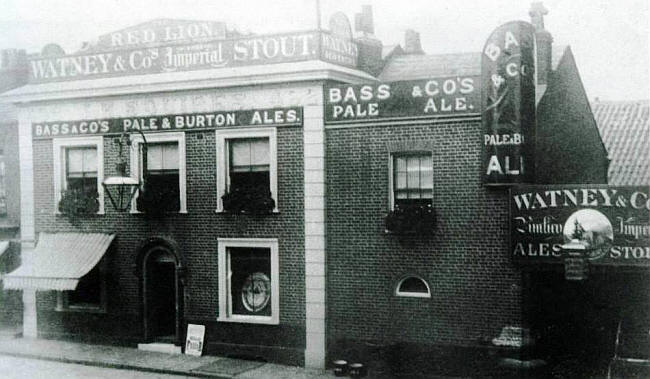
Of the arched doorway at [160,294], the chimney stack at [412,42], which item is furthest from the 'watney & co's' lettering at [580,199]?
the chimney stack at [412,42]

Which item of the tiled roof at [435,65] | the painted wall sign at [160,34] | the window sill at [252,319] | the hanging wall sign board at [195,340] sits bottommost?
the hanging wall sign board at [195,340]

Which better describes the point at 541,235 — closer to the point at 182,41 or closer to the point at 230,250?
the point at 230,250

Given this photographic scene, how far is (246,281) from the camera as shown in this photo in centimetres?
2016

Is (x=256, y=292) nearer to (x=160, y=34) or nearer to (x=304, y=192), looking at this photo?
(x=304, y=192)

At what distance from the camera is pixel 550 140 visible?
19.5 meters

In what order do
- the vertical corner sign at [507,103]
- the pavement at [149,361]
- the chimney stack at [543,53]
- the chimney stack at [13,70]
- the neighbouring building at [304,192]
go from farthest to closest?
the chimney stack at [13,70] → the chimney stack at [543,53] → the pavement at [149,361] → the neighbouring building at [304,192] → the vertical corner sign at [507,103]

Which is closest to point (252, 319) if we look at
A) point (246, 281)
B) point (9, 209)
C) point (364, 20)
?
point (246, 281)

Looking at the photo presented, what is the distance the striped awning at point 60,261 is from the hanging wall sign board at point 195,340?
10.3ft

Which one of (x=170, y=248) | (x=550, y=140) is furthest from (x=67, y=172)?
(x=550, y=140)

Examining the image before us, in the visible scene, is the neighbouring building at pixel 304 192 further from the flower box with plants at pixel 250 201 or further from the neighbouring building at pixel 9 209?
the neighbouring building at pixel 9 209

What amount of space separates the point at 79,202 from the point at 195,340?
5.03m

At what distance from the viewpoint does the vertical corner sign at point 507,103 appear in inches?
654

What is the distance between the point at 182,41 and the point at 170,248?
5.46 m

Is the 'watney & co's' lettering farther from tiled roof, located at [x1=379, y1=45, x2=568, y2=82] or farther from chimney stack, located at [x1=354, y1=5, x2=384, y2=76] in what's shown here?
chimney stack, located at [x1=354, y1=5, x2=384, y2=76]
